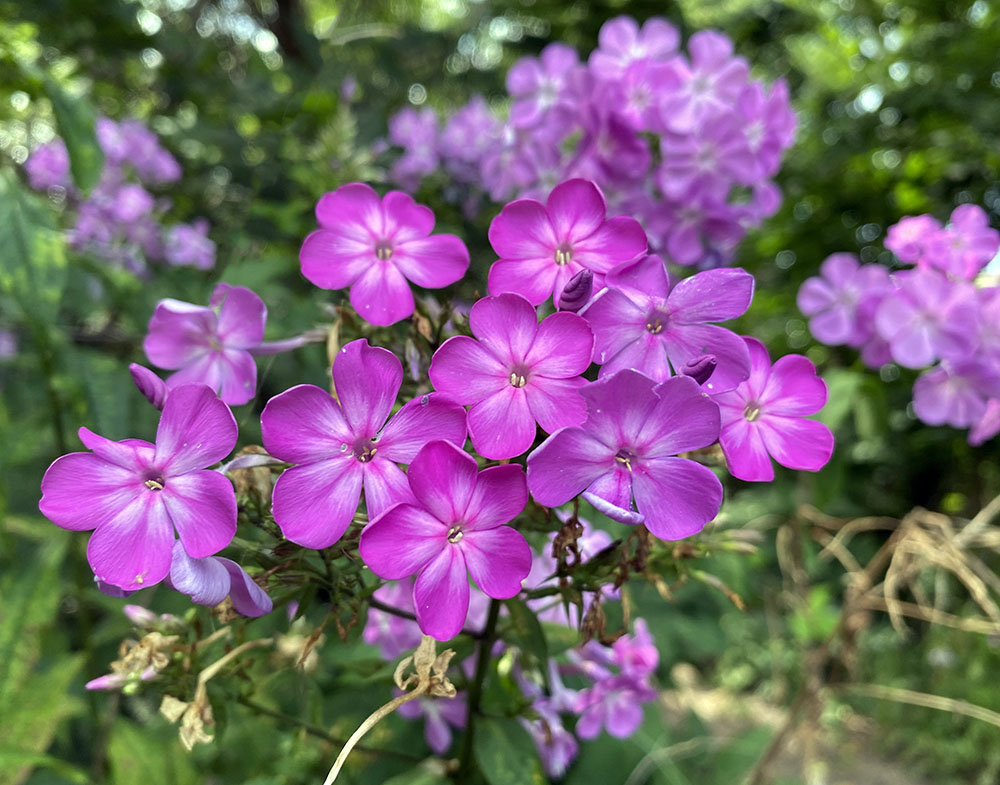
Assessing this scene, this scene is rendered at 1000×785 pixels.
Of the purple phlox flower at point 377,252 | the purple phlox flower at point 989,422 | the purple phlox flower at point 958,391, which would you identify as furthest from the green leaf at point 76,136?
the purple phlox flower at point 989,422

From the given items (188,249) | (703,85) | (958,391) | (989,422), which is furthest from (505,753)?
(188,249)

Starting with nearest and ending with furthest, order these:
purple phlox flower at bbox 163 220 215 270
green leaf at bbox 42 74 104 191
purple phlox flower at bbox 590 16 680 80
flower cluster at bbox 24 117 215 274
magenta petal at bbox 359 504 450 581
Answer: magenta petal at bbox 359 504 450 581, green leaf at bbox 42 74 104 191, purple phlox flower at bbox 590 16 680 80, flower cluster at bbox 24 117 215 274, purple phlox flower at bbox 163 220 215 270

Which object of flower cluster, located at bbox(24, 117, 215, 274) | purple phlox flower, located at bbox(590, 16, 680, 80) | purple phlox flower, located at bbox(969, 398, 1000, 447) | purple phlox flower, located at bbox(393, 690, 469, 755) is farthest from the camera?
flower cluster, located at bbox(24, 117, 215, 274)

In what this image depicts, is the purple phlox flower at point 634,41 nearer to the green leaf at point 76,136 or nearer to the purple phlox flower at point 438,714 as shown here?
the green leaf at point 76,136

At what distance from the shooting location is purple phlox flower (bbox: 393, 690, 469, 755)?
0.96 meters

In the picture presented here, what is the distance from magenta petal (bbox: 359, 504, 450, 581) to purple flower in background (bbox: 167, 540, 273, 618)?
0.12 m

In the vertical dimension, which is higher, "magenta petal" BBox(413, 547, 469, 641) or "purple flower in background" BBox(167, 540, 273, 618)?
"magenta petal" BBox(413, 547, 469, 641)

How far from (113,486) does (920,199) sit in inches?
105

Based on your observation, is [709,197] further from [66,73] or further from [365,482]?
[66,73]

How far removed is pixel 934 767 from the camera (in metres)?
3.27

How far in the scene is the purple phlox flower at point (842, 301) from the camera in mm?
1396

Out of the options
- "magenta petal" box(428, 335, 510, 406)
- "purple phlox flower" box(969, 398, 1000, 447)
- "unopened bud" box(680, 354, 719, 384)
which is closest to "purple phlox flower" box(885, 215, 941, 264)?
"purple phlox flower" box(969, 398, 1000, 447)

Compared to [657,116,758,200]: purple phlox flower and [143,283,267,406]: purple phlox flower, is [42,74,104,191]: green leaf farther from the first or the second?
[657,116,758,200]: purple phlox flower

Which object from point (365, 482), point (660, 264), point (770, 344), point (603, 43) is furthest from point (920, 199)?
point (365, 482)
